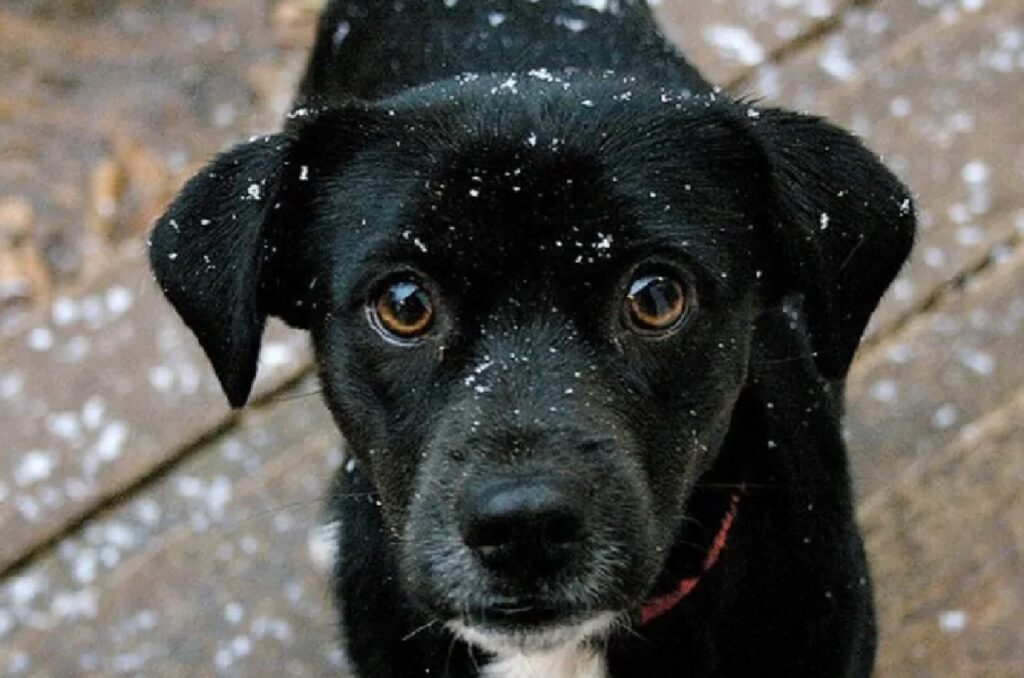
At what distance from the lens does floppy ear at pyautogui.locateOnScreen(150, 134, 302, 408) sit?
2.18 m

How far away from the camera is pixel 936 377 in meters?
3.35

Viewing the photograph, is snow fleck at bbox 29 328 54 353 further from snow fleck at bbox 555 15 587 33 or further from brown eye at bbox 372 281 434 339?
brown eye at bbox 372 281 434 339

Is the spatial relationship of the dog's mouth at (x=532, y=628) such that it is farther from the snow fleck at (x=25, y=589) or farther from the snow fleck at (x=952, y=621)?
the snow fleck at (x=25, y=589)

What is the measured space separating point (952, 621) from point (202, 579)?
4.25 ft

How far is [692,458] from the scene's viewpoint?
2158 mm

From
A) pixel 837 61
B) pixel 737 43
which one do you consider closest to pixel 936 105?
pixel 837 61

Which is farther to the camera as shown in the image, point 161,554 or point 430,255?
point 161,554

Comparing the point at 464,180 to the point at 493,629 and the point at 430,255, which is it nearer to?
the point at 430,255

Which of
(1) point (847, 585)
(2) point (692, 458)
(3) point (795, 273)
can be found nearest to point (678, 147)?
(3) point (795, 273)

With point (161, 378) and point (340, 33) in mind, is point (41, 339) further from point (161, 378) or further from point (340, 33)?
point (340, 33)

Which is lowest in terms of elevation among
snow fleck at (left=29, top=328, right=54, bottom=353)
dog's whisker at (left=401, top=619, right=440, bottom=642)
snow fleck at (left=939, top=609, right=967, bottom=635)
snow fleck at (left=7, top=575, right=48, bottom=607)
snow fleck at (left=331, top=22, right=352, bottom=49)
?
snow fleck at (left=7, top=575, right=48, bottom=607)

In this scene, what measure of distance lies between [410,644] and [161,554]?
0.95 meters

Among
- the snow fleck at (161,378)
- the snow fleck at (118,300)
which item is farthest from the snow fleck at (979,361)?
the snow fleck at (118,300)

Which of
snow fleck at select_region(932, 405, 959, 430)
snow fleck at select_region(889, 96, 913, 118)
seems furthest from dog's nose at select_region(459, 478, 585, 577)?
snow fleck at select_region(889, 96, 913, 118)
